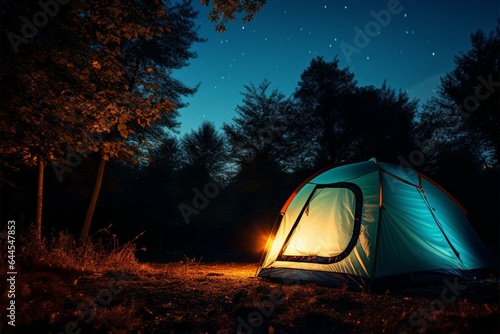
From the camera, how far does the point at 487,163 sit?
21266 mm

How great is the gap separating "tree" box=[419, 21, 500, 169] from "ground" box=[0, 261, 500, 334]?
49.5 ft

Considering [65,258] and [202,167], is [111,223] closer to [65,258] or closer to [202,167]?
[65,258]

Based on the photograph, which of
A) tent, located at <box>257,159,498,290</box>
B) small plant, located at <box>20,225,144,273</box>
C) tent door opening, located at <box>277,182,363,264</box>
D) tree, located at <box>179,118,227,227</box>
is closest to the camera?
tent, located at <box>257,159,498,290</box>

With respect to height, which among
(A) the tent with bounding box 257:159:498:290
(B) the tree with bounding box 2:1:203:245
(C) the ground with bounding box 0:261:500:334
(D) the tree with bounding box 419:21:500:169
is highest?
(D) the tree with bounding box 419:21:500:169

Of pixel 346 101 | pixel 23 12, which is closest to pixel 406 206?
pixel 23 12

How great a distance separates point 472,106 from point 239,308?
19.2m

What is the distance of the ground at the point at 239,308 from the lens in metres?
2.81

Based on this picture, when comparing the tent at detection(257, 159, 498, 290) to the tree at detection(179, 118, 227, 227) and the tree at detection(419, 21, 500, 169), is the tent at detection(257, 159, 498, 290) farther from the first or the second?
the tree at detection(179, 118, 227, 227)

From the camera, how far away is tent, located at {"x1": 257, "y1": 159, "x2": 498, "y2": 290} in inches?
204

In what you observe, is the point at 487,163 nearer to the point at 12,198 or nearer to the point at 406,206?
the point at 406,206

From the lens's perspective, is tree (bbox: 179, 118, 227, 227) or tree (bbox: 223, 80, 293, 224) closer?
tree (bbox: 223, 80, 293, 224)

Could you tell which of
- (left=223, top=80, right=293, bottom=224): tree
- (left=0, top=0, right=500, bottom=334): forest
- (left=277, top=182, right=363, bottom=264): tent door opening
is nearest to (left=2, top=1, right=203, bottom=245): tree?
(left=0, top=0, right=500, bottom=334): forest

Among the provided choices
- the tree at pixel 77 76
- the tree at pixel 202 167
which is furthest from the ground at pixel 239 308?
the tree at pixel 202 167

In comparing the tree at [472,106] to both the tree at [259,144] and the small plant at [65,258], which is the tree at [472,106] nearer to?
the tree at [259,144]
